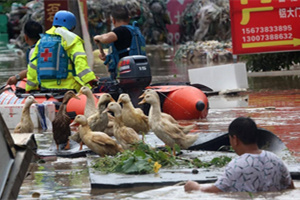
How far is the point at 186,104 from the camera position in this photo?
11336 millimetres

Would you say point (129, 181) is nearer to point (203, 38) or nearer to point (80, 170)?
point (80, 170)

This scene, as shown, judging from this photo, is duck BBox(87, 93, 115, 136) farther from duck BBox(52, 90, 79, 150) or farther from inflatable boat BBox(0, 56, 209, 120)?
inflatable boat BBox(0, 56, 209, 120)

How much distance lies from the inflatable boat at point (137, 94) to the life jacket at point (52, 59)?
0.29 m

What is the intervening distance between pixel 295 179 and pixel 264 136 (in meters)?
1.15

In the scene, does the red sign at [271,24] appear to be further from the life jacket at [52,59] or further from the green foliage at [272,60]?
the life jacket at [52,59]

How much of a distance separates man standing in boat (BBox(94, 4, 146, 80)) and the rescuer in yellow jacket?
548mm

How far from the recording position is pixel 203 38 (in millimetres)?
33969

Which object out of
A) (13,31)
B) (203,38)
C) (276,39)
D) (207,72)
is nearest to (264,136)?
(207,72)

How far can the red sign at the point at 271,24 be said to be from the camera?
16016 mm

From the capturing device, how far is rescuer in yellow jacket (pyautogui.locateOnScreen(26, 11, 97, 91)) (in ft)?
37.2

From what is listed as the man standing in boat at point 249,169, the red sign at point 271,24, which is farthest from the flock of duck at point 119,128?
the red sign at point 271,24

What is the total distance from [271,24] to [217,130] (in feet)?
21.7

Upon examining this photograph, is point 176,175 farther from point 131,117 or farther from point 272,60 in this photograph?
point 272,60

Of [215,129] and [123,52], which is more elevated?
[123,52]
